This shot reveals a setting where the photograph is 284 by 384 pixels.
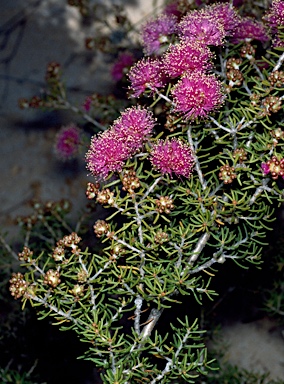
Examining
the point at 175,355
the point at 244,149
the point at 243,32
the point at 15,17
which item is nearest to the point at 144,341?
the point at 175,355

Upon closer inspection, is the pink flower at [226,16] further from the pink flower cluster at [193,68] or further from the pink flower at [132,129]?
the pink flower at [132,129]

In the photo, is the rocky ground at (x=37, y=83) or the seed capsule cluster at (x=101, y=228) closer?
the seed capsule cluster at (x=101, y=228)

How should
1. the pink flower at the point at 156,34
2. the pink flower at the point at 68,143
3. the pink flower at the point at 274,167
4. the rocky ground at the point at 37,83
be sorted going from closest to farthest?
the pink flower at the point at 274,167, the pink flower at the point at 156,34, the pink flower at the point at 68,143, the rocky ground at the point at 37,83

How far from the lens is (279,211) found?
1063mm

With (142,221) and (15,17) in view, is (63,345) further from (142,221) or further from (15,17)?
(15,17)

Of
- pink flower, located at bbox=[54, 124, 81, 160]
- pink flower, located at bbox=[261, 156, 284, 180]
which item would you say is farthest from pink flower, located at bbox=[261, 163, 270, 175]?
pink flower, located at bbox=[54, 124, 81, 160]

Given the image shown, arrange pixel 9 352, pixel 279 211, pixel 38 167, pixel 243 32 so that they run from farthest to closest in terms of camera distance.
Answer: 1. pixel 38 167
2. pixel 279 211
3. pixel 9 352
4. pixel 243 32

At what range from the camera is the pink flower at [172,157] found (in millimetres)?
482

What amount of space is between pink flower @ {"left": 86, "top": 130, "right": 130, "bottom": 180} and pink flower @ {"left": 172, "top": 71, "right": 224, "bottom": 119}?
59 millimetres

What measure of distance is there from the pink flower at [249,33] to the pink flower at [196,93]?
16 cm

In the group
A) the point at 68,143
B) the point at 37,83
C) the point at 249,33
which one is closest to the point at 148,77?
the point at 249,33

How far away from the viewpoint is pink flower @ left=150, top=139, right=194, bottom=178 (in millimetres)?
482

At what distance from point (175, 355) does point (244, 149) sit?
0.62ft

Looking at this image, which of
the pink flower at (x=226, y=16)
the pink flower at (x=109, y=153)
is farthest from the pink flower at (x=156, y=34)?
the pink flower at (x=109, y=153)
